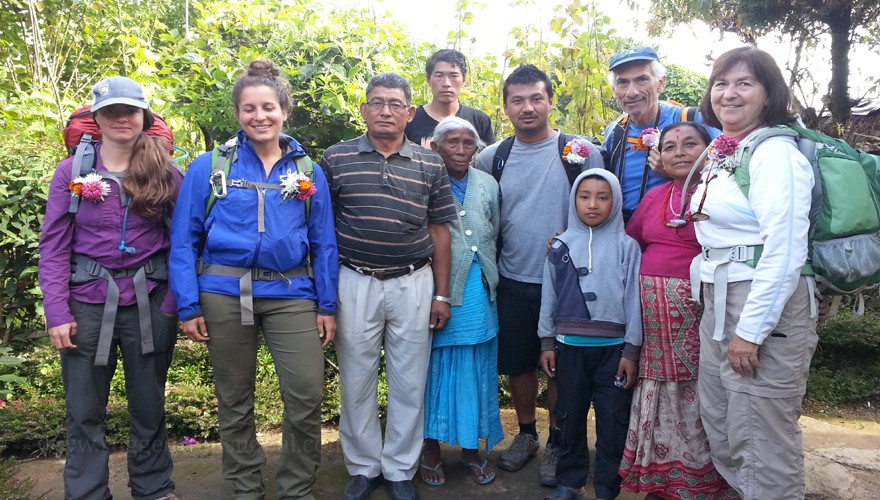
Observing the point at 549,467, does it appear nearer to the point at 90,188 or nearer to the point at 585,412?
the point at 585,412

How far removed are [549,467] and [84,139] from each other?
2.97 m

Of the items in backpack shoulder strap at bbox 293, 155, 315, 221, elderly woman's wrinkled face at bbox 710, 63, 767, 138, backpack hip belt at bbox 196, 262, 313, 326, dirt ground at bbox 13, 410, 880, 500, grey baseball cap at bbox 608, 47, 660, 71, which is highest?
grey baseball cap at bbox 608, 47, 660, 71

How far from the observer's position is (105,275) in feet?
8.82

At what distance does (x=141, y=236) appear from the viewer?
275 centimetres

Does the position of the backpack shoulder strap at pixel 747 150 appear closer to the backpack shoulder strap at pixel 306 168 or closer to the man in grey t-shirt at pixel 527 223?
the man in grey t-shirt at pixel 527 223

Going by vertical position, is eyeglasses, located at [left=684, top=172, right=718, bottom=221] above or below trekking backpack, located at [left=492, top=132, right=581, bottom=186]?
below

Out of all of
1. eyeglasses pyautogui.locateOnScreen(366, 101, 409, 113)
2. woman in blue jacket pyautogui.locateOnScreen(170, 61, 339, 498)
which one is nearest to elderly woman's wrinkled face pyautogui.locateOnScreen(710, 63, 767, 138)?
eyeglasses pyautogui.locateOnScreen(366, 101, 409, 113)


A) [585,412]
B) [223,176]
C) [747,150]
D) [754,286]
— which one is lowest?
[585,412]

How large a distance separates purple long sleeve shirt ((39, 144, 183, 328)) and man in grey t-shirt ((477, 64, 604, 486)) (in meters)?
1.89

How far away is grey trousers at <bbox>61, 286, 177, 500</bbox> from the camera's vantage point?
268 centimetres

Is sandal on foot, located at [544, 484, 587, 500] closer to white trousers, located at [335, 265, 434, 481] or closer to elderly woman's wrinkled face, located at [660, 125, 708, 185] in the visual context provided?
white trousers, located at [335, 265, 434, 481]

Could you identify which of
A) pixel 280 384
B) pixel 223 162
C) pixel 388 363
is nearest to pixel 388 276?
pixel 388 363

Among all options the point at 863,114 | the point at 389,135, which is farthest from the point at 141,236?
the point at 863,114

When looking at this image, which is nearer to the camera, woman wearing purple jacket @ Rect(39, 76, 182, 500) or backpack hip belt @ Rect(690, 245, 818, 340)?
backpack hip belt @ Rect(690, 245, 818, 340)
